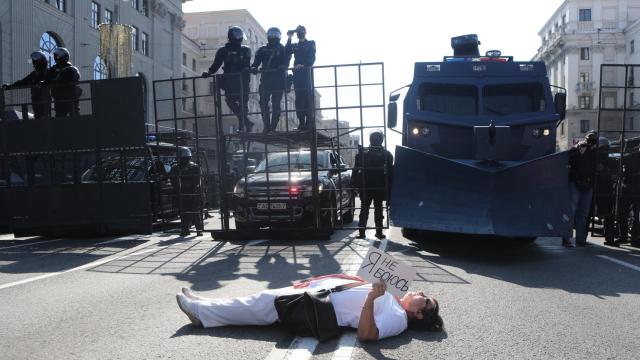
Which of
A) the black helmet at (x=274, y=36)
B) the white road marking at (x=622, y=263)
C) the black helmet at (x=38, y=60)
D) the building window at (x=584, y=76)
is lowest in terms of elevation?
the white road marking at (x=622, y=263)

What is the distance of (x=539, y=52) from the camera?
3314 inches

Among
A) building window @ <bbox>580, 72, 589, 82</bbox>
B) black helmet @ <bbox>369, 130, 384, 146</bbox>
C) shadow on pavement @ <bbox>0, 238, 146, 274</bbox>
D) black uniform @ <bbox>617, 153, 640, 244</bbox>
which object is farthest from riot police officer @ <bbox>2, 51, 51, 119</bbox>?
building window @ <bbox>580, 72, 589, 82</bbox>

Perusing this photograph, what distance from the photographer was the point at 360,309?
4457 mm

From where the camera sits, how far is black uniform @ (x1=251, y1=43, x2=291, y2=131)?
11.0m

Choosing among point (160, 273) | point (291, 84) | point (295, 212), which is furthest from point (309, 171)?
point (160, 273)

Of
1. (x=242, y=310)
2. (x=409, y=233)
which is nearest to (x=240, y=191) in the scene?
(x=409, y=233)

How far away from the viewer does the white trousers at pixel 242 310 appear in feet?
14.9

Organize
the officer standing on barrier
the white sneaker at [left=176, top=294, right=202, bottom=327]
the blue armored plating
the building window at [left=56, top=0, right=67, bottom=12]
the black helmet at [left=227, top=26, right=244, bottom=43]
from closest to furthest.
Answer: the white sneaker at [left=176, top=294, right=202, bottom=327] < the blue armored plating < the officer standing on barrier < the black helmet at [left=227, top=26, right=244, bottom=43] < the building window at [left=56, top=0, right=67, bottom=12]

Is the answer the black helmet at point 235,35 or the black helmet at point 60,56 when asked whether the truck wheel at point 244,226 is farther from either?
the black helmet at point 60,56

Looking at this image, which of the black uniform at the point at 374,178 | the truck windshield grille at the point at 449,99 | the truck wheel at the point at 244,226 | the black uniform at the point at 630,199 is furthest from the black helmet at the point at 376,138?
the black uniform at the point at 630,199

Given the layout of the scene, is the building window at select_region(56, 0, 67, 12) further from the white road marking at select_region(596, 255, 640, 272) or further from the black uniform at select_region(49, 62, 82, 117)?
the white road marking at select_region(596, 255, 640, 272)

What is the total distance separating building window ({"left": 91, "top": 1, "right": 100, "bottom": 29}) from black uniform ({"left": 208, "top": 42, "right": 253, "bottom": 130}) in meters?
29.5

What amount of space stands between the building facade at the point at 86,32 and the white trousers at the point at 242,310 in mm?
21355

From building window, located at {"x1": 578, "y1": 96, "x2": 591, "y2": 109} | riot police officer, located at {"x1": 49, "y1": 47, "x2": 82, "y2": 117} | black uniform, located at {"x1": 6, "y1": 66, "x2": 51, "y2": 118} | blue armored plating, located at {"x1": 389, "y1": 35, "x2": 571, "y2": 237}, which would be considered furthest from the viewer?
building window, located at {"x1": 578, "y1": 96, "x2": 591, "y2": 109}
